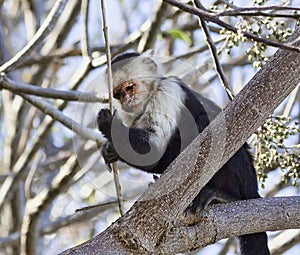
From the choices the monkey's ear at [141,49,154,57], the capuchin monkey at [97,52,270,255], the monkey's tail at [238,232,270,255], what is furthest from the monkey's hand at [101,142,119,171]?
the monkey's ear at [141,49,154,57]

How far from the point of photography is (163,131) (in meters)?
3.71

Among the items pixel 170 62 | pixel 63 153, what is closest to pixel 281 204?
pixel 170 62

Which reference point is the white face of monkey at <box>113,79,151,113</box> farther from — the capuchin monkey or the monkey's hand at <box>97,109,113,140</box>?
the monkey's hand at <box>97,109,113,140</box>

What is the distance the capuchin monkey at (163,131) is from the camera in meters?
3.51

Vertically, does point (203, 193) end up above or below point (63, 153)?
below

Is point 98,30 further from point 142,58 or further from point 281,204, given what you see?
point 281,204

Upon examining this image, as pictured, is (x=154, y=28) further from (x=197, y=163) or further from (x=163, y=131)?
(x=197, y=163)

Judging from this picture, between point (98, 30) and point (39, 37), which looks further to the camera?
point (98, 30)

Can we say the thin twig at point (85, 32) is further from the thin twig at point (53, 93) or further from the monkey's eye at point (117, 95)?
the monkey's eye at point (117, 95)

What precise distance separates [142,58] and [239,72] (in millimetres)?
2911

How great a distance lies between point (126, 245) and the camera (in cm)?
252

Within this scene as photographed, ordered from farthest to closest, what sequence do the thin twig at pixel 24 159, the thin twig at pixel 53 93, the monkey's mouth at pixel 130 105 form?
the thin twig at pixel 24 159 < the thin twig at pixel 53 93 < the monkey's mouth at pixel 130 105

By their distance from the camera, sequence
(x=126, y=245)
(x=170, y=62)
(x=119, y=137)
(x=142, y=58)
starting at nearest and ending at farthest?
(x=126, y=245), (x=119, y=137), (x=142, y=58), (x=170, y=62)

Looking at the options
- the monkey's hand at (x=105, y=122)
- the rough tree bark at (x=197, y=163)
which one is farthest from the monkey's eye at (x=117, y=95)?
the rough tree bark at (x=197, y=163)
